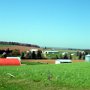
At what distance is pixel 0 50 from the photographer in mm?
105188

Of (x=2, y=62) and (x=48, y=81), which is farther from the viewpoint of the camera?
(x=2, y=62)

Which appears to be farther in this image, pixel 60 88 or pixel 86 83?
pixel 86 83

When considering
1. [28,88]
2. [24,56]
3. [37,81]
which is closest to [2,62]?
[37,81]

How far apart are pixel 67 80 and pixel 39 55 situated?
8247cm

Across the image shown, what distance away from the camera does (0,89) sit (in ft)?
56.7

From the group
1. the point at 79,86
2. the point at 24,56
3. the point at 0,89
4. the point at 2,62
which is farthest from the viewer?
the point at 24,56

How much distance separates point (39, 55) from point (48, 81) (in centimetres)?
8295

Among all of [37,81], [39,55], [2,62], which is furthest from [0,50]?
[37,81]

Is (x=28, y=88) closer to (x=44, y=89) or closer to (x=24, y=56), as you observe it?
(x=44, y=89)

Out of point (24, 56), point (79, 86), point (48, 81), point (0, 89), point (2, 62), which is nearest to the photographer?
point (0, 89)

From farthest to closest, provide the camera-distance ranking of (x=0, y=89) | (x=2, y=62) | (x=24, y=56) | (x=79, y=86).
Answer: (x=24, y=56)
(x=2, y=62)
(x=79, y=86)
(x=0, y=89)

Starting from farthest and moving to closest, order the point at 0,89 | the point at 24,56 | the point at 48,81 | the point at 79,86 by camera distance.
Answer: the point at 24,56 < the point at 48,81 < the point at 79,86 < the point at 0,89

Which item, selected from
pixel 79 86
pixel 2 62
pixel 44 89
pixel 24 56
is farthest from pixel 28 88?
pixel 24 56

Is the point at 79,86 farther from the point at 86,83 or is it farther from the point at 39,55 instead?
the point at 39,55
